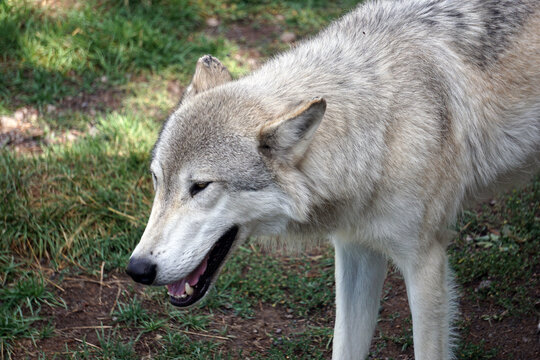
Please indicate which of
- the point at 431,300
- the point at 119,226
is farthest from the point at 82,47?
the point at 431,300

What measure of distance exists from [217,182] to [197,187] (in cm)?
12

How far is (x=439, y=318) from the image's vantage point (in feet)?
11.8

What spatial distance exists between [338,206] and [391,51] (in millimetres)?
927

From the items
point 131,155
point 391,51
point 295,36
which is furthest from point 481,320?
point 295,36

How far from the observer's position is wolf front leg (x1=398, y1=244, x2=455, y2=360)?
352 cm

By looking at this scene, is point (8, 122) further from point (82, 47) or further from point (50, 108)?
point (82, 47)

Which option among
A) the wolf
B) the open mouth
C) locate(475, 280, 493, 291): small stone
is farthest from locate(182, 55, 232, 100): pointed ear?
locate(475, 280, 493, 291): small stone

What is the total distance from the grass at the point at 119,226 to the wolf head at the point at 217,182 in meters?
1.31

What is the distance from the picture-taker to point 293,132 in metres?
3.13

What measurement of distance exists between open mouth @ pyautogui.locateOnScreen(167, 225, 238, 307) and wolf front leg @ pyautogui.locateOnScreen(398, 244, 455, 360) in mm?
1030

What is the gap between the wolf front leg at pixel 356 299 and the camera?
13.2 feet

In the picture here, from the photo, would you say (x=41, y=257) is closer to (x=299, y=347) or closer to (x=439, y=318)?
(x=299, y=347)

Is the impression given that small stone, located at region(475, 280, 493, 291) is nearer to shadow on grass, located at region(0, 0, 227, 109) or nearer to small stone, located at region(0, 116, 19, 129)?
shadow on grass, located at region(0, 0, 227, 109)

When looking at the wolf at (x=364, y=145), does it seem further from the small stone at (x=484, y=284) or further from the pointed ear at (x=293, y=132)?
the small stone at (x=484, y=284)
